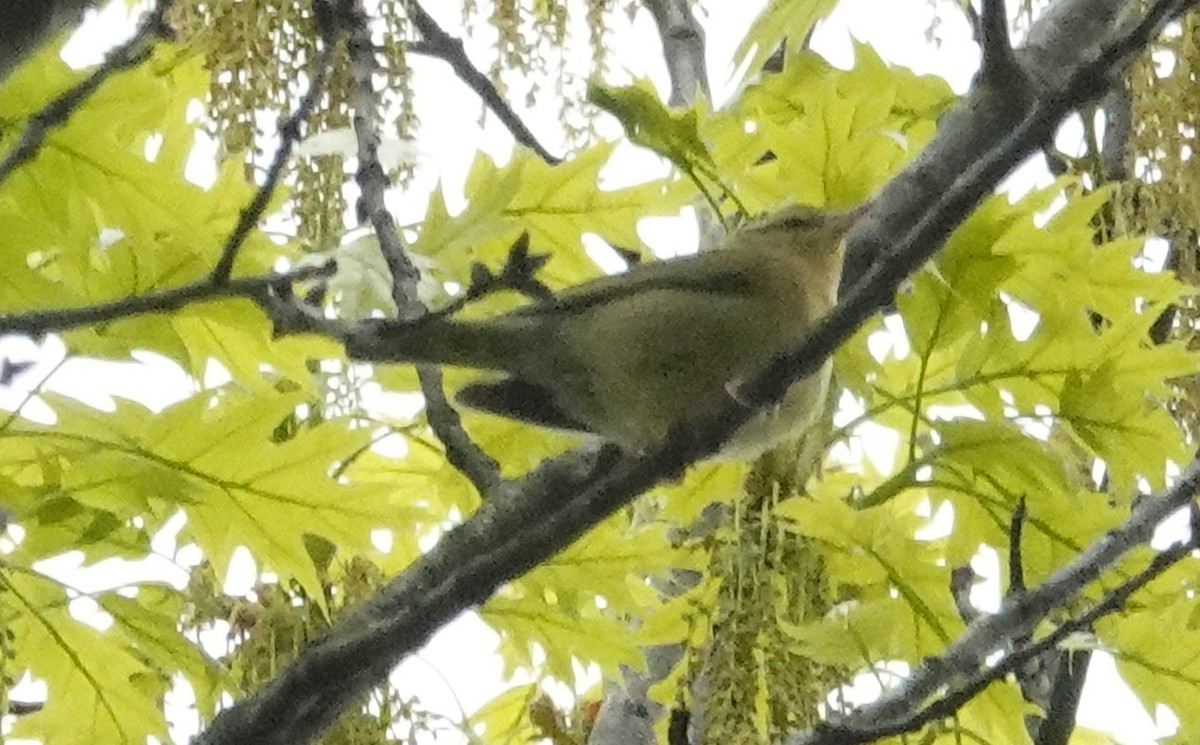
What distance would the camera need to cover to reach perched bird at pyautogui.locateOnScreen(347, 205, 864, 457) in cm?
134

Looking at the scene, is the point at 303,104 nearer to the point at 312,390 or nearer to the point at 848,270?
the point at 312,390

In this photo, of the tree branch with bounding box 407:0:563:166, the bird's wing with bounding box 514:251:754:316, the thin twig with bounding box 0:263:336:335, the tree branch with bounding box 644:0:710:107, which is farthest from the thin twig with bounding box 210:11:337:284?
the tree branch with bounding box 644:0:710:107

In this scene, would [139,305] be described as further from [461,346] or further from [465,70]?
[465,70]

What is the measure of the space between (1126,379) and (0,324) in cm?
94

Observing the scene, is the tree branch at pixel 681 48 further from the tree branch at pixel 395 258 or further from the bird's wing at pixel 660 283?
the tree branch at pixel 395 258

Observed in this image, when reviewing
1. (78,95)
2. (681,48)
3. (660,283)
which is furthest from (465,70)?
(78,95)

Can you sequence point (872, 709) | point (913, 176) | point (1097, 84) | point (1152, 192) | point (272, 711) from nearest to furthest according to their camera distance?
point (1097, 84) → point (272, 711) → point (872, 709) → point (913, 176) → point (1152, 192)

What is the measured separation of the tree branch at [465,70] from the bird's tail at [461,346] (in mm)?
267

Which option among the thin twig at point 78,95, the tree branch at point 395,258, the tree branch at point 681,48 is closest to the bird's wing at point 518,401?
the tree branch at point 395,258

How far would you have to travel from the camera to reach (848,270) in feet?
4.40

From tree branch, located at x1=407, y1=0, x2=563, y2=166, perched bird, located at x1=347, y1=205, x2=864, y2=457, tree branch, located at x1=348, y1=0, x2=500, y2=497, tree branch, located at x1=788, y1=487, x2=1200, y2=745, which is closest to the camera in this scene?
tree branch, located at x1=788, y1=487, x2=1200, y2=745

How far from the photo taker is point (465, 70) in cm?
170

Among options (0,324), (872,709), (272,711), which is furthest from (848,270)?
(0,324)

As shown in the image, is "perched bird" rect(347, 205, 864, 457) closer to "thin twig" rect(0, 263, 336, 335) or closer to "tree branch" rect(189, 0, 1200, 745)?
"tree branch" rect(189, 0, 1200, 745)
